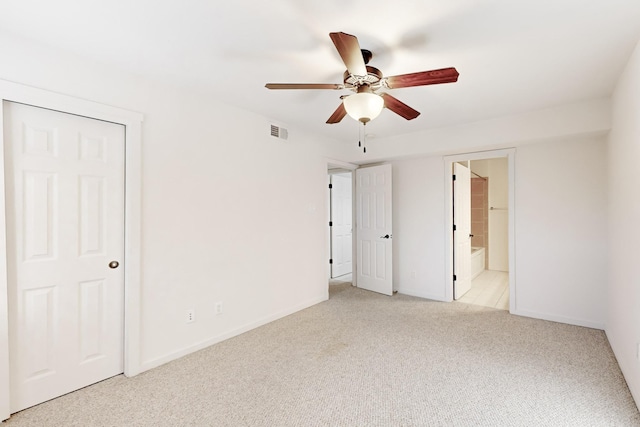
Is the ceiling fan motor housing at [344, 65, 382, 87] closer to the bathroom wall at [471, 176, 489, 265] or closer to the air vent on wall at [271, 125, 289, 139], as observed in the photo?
the air vent on wall at [271, 125, 289, 139]

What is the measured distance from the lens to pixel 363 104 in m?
2.05

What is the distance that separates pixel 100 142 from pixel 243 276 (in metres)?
1.74

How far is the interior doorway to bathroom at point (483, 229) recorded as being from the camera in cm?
437

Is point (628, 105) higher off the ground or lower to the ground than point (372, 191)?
higher

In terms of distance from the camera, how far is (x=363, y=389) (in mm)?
2268

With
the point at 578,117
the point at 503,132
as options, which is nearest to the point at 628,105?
the point at 578,117

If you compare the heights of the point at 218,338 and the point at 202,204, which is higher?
the point at 202,204

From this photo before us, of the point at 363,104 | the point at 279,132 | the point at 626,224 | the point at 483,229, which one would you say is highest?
the point at 279,132

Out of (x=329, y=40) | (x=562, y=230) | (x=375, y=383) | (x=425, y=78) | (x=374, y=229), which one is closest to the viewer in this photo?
(x=425, y=78)

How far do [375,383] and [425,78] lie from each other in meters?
2.12

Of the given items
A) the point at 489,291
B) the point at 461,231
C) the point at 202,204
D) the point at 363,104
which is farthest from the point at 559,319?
the point at 202,204

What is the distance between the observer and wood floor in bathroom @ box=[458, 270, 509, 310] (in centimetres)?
436

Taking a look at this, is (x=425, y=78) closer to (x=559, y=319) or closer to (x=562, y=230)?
(x=562, y=230)

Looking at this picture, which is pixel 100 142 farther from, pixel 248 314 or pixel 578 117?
pixel 578 117
